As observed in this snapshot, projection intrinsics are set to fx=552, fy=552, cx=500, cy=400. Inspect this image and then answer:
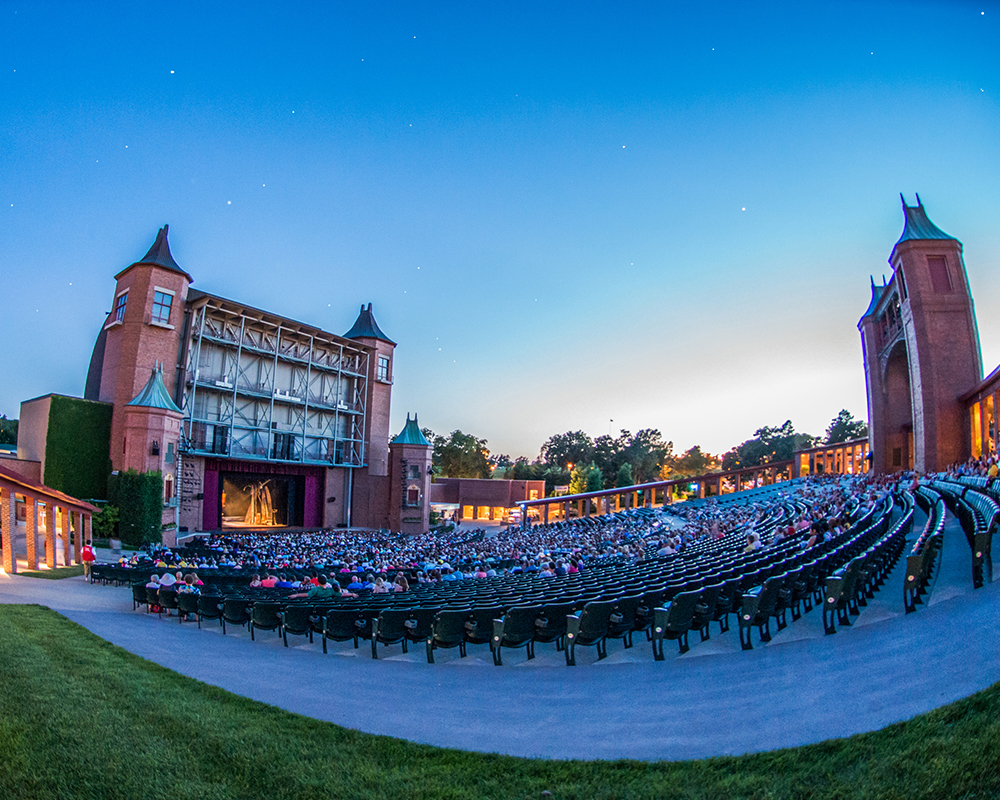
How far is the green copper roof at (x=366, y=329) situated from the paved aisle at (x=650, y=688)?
48.1 meters

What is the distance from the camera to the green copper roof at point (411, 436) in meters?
51.9

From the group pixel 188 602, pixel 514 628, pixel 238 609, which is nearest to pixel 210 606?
pixel 188 602

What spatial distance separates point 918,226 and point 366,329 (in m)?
48.3

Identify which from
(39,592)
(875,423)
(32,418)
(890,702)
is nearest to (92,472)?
(32,418)

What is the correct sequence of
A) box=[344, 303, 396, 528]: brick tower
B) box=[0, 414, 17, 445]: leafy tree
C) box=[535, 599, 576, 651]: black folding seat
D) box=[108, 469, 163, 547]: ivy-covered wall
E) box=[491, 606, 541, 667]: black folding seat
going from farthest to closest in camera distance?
box=[0, 414, 17, 445]: leafy tree
box=[344, 303, 396, 528]: brick tower
box=[108, 469, 163, 547]: ivy-covered wall
box=[535, 599, 576, 651]: black folding seat
box=[491, 606, 541, 667]: black folding seat

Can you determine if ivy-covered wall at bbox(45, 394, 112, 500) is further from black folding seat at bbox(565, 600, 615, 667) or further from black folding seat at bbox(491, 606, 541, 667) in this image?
black folding seat at bbox(565, 600, 615, 667)

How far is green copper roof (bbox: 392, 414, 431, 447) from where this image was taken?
5188 centimetres

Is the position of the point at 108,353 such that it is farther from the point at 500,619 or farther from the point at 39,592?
the point at 500,619

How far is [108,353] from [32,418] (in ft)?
20.0

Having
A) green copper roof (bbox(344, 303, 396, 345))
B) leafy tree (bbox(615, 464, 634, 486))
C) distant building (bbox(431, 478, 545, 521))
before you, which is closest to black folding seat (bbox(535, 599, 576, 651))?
green copper roof (bbox(344, 303, 396, 345))

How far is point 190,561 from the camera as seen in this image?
23.6 metres

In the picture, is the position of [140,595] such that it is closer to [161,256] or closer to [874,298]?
[161,256]

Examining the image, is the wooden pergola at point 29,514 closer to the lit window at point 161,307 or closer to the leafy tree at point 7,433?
the lit window at point 161,307

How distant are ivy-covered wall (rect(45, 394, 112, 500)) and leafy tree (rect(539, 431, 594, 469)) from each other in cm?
7712
